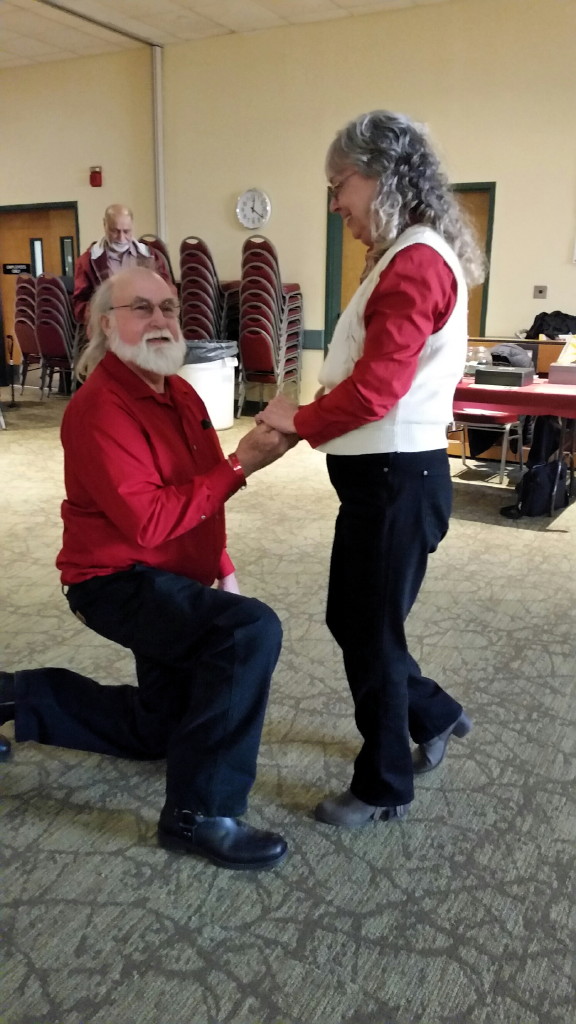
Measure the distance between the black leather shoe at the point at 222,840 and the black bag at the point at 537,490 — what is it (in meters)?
3.06

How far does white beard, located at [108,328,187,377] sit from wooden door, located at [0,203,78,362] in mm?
7686

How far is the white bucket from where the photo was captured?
6.34 m

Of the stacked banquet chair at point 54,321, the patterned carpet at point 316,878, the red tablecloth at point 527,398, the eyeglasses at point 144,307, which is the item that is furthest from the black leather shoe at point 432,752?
the stacked banquet chair at point 54,321

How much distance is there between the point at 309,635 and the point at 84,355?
137 centimetres

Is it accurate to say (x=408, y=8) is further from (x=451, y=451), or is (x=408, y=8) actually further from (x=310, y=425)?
(x=310, y=425)

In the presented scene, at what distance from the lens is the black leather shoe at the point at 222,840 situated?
5.55ft

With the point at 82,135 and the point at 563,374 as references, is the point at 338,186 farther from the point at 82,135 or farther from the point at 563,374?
the point at 82,135

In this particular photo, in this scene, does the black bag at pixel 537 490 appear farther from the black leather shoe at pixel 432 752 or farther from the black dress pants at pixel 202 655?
the black dress pants at pixel 202 655

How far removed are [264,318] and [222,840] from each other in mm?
5780

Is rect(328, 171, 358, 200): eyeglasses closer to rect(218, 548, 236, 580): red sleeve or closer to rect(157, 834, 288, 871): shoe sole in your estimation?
rect(218, 548, 236, 580): red sleeve

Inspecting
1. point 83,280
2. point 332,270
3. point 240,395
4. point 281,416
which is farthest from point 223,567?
point 332,270

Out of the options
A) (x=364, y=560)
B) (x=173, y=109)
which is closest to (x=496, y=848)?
(x=364, y=560)

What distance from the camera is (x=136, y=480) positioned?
1.68 metres

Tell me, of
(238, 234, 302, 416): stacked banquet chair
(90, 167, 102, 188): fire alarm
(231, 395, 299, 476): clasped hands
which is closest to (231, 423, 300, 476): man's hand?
(231, 395, 299, 476): clasped hands
